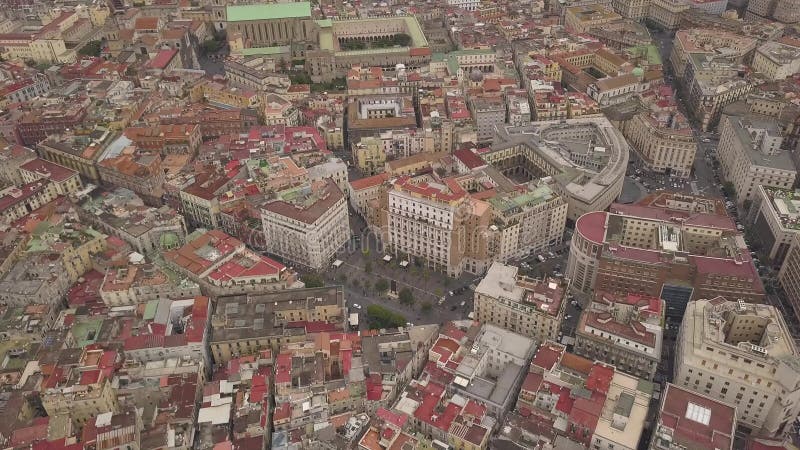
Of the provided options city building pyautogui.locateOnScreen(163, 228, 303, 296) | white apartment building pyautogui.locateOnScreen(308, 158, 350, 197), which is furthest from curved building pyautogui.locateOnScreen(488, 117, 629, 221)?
city building pyautogui.locateOnScreen(163, 228, 303, 296)

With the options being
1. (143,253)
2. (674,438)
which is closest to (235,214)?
(143,253)

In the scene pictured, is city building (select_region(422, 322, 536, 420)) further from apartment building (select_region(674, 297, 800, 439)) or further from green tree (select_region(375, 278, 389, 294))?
apartment building (select_region(674, 297, 800, 439))

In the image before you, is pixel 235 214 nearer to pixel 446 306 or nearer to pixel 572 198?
pixel 446 306

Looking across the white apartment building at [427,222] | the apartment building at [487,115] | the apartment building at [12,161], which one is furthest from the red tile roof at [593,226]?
the apartment building at [12,161]

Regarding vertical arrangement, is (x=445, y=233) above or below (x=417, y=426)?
above

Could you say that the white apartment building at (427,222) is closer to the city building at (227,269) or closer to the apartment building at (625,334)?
the city building at (227,269)
